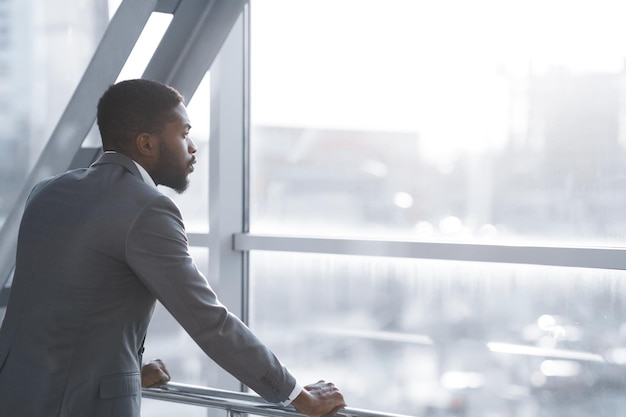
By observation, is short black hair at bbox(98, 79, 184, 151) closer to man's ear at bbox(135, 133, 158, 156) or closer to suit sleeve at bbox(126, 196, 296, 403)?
man's ear at bbox(135, 133, 158, 156)

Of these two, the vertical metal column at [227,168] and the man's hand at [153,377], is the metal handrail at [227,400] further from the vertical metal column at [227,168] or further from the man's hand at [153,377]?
the vertical metal column at [227,168]

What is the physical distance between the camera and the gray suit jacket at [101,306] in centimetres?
210

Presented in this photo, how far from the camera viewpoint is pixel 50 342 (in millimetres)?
2135

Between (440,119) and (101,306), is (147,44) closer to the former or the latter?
(440,119)

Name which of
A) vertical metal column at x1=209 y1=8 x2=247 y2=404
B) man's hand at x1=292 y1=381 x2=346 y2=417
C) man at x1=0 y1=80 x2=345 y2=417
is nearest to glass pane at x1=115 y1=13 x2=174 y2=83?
vertical metal column at x1=209 y1=8 x2=247 y2=404

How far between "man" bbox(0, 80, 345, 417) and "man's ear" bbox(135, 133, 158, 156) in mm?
117

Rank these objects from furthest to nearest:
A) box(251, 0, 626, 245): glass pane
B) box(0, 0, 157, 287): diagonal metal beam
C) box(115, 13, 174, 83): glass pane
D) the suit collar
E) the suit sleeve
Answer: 1. box(115, 13, 174, 83): glass pane
2. box(251, 0, 626, 245): glass pane
3. box(0, 0, 157, 287): diagonal metal beam
4. the suit collar
5. the suit sleeve

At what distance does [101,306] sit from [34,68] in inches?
91.7

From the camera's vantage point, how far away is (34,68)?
4152mm

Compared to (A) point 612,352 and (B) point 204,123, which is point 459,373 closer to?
(A) point 612,352

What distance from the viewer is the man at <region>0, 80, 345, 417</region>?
6.90 ft

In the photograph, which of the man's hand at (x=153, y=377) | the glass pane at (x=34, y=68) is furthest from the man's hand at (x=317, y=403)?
the glass pane at (x=34, y=68)

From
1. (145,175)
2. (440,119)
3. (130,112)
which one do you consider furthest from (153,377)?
(440,119)

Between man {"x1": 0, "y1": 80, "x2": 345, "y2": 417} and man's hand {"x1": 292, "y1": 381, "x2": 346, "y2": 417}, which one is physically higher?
man {"x1": 0, "y1": 80, "x2": 345, "y2": 417}
